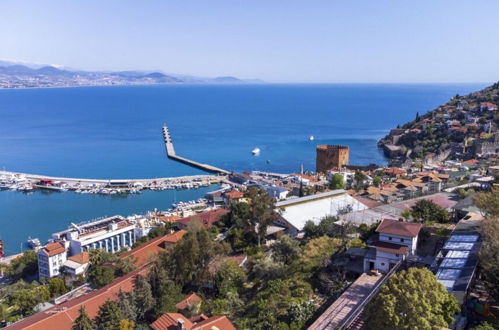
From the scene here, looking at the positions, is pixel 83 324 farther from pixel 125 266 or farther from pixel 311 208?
pixel 311 208

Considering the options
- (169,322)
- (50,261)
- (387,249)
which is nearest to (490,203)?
(387,249)

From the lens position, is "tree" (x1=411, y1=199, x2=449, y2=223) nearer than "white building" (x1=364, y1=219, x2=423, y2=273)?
No

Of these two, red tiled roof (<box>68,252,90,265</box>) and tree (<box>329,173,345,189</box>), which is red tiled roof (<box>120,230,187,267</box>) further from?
tree (<box>329,173,345,189</box>)

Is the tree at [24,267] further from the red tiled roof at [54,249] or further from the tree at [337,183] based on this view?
the tree at [337,183]

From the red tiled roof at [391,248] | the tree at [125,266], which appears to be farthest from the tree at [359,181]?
the tree at [125,266]

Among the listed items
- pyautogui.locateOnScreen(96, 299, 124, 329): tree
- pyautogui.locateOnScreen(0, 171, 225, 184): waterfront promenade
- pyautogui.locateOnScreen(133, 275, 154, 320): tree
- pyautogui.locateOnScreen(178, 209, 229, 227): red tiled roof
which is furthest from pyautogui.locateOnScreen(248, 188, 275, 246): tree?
pyautogui.locateOnScreen(0, 171, 225, 184): waterfront promenade
